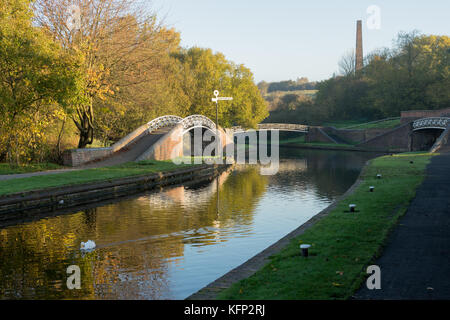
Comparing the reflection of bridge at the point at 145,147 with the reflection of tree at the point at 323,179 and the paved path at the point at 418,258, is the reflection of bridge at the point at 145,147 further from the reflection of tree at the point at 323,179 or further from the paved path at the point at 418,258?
the paved path at the point at 418,258

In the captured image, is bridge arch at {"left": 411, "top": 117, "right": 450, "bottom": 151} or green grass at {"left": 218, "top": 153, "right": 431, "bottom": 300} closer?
green grass at {"left": 218, "top": 153, "right": 431, "bottom": 300}

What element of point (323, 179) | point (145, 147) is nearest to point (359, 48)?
point (145, 147)

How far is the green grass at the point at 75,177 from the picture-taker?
1952 cm

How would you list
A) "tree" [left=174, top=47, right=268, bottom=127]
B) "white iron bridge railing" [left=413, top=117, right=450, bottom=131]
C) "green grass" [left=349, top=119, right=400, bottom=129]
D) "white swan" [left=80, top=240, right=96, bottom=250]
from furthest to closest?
"green grass" [left=349, top=119, right=400, bottom=129] → "tree" [left=174, top=47, right=268, bottom=127] → "white iron bridge railing" [left=413, top=117, right=450, bottom=131] → "white swan" [left=80, top=240, right=96, bottom=250]

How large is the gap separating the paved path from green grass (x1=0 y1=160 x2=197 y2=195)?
14.3 m

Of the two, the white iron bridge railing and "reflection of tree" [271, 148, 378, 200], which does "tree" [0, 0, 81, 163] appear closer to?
"reflection of tree" [271, 148, 378, 200]

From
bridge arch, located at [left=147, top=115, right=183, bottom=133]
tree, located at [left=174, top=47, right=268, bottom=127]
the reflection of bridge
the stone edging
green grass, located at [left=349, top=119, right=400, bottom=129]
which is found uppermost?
tree, located at [left=174, top=47, right=268, bottom=127]

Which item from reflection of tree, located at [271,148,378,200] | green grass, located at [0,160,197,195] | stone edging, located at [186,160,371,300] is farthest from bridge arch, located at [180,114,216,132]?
stone edging, located at [186,160,371,300]

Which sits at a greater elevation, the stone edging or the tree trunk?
the tree trunk

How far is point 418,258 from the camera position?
352 inches

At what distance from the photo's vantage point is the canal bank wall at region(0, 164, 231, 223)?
17.3 metres

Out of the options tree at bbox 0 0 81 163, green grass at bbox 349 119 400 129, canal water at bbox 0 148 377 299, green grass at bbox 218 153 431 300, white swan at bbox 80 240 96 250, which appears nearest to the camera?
green grass at bbox 218 153 431 300

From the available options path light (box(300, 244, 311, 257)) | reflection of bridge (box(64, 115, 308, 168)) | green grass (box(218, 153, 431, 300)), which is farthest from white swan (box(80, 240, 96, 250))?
reflection of bridge (box(64, 115, 308, 168))

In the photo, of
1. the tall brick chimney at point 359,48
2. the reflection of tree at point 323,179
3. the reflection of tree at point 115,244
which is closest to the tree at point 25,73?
the reflection of tree at point 115,244
